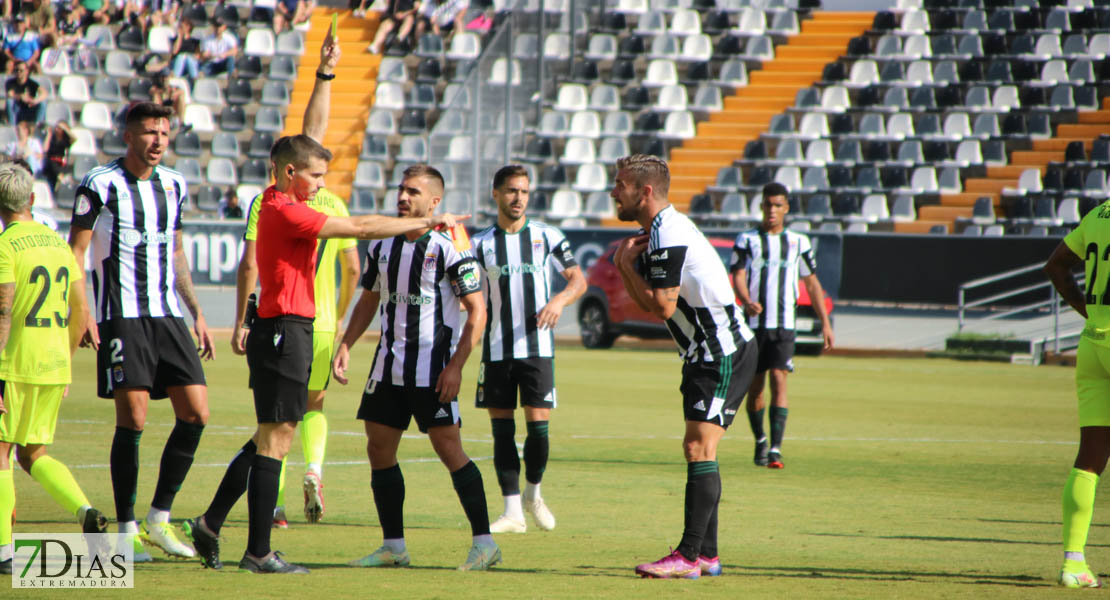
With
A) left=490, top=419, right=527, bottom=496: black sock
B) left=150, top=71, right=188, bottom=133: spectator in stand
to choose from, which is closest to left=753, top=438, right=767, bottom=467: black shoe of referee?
left=490, top=419, right=527, bottom=496: black sock

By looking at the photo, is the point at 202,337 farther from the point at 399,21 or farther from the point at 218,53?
the point at 399,21

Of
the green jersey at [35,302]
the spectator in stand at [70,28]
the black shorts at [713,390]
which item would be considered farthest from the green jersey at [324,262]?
the spectator in stand at [70,28]

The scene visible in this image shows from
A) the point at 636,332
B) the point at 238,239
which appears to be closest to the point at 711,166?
the point at 636,332

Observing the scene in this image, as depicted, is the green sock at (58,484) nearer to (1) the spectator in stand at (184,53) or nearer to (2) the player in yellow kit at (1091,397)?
(2) the player in yellow kit at (1091,397)

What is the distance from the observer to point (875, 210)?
2892 cm

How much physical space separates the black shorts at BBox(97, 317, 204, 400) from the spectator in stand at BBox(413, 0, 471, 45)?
91.6ft

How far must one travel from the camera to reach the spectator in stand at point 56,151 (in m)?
27.6

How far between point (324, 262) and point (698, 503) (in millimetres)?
3098

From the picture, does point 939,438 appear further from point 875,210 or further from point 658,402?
point 875,210

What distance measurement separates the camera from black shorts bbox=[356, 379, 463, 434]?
6703 millimetres

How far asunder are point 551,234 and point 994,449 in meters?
5.50

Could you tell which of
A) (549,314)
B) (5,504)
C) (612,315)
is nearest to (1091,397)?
(549,314)

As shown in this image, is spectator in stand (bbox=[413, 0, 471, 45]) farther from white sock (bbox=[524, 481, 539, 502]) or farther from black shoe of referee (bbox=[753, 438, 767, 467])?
white sock (bbox=[524, 481, 539, 502])

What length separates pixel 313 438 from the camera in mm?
8328
